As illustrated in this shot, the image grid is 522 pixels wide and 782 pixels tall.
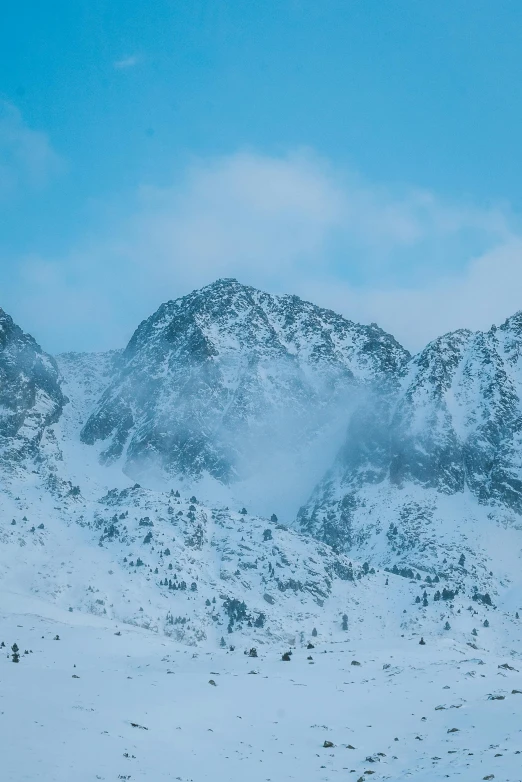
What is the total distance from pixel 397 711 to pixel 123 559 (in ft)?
299

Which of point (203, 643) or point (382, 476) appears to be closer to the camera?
point (203, 643)

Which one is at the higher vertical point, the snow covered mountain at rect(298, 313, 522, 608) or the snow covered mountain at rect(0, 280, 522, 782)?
the snow covered mountain at rect(298, 313, 522, 608)

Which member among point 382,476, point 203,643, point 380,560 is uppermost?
point 382,476

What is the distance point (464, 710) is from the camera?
103 feet

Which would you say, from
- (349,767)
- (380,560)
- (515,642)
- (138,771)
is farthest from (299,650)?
(380,560)

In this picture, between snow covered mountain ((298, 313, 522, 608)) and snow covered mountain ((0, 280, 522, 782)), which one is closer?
snow covered mountain ((0, 280, 522, 782))

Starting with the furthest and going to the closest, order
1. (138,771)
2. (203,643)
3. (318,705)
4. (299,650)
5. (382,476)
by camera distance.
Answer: (382,476) < (203,643) < (299,650) < (318,705) < (138,771)

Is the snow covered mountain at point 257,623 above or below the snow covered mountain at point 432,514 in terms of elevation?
below

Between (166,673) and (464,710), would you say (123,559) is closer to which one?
(166,673)

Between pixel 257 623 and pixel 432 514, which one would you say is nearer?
pixel 257 623

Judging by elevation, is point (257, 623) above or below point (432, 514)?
below

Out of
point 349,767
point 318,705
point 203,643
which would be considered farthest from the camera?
point 203,643

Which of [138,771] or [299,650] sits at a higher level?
[299,650]

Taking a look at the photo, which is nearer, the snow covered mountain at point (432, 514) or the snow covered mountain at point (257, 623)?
the snow covered mountain at point (257, 623)
